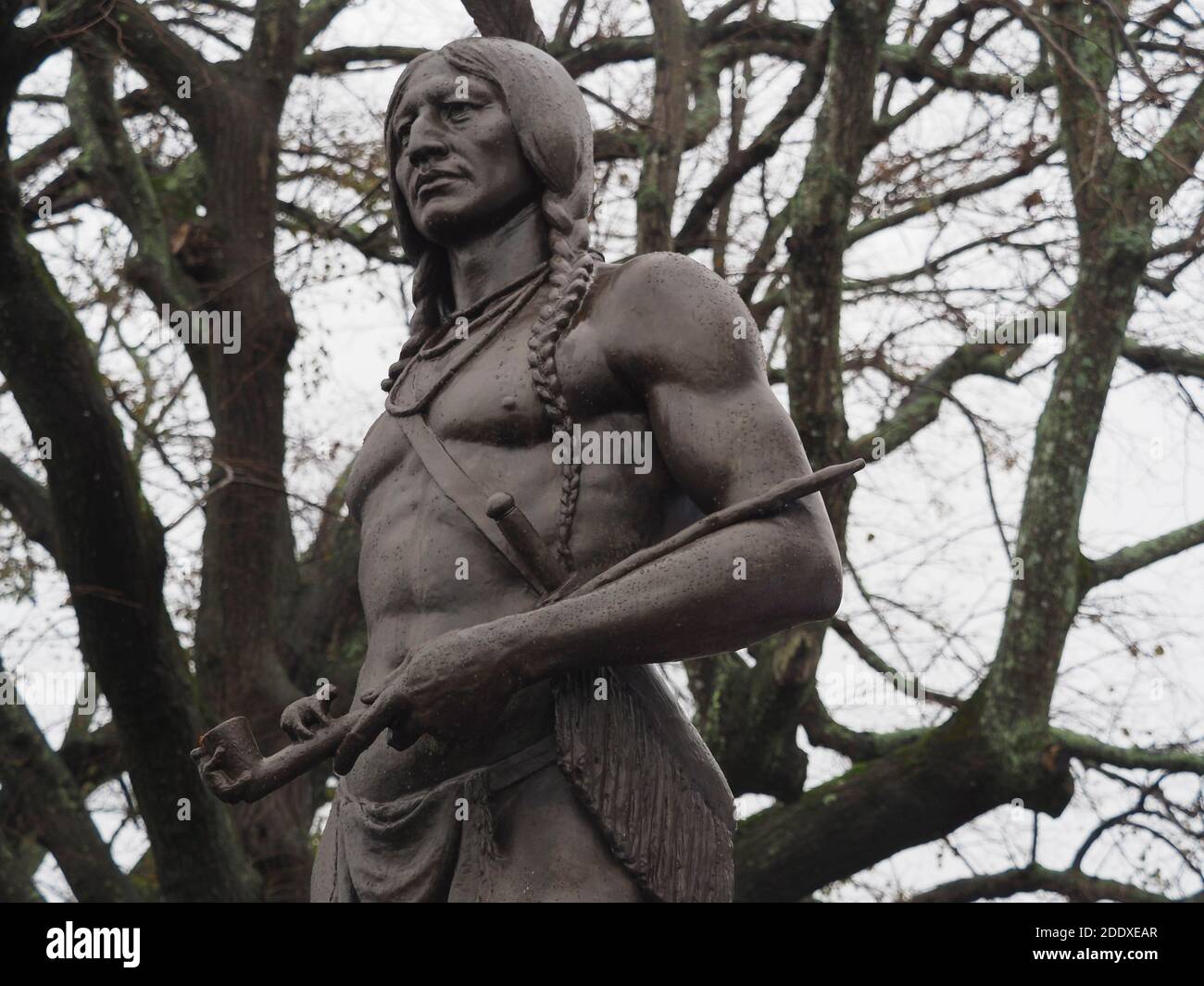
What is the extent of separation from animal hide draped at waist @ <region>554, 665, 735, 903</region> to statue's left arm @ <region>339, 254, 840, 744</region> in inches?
6.2

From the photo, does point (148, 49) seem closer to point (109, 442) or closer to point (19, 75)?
point (19, 75)

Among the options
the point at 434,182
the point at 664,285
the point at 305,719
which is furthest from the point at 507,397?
the point at 305,719

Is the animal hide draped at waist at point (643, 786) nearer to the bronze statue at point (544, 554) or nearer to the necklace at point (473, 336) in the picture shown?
the bronze statue at point (544, 554)

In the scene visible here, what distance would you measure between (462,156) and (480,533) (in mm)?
845

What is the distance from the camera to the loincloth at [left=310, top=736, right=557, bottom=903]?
144 inches

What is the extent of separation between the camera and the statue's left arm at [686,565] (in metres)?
3.49

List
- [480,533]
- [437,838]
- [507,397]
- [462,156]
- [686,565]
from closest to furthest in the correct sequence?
[686,565], [437,838], [480,533], [507,397], [462,156]

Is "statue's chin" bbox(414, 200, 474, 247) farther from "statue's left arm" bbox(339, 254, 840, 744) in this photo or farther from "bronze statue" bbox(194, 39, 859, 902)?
"statue's left arm" bbox(339, 254, 840, 744)

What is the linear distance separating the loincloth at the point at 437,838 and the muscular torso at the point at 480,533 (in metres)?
0.04

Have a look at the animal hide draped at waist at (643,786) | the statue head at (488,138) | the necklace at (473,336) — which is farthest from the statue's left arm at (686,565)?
the statue head at (488,138)

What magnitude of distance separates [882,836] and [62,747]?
4.79 meters

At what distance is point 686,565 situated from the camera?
11.7 feet

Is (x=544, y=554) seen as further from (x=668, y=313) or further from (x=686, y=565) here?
(x=668, y=313)

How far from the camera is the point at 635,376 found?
3.88 metres
